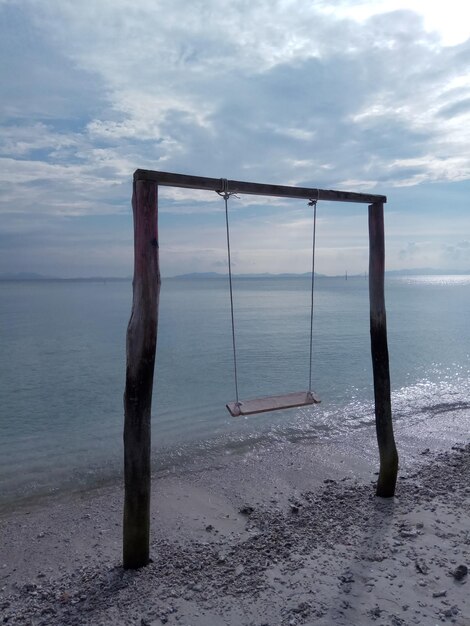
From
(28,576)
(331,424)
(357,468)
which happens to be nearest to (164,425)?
(331,424)

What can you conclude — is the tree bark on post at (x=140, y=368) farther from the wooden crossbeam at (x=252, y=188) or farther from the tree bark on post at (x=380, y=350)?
the tree bark on post at (x=380, y=350)

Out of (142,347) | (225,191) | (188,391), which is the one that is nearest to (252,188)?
(225,191)

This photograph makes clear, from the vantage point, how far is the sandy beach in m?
4.15

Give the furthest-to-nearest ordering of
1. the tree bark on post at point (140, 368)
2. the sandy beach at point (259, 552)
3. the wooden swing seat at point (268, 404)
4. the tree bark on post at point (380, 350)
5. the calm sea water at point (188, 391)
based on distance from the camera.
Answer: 1. the calm sea water at point (188, 391)
2. the tree bark on post at point (380, 350)
3. the wooden swing seat at point (268, 404)
4. the tree bark on post at point (140, 368)
5. the sandy beach at point (259, 552)

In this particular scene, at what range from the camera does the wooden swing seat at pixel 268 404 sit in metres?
5.54

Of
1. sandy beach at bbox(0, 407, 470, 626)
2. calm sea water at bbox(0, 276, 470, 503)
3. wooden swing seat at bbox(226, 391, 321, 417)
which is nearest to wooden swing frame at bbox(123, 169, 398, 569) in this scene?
sandy beach at bbox(0, 407, 470, 626)

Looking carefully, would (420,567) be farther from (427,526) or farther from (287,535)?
(287,535)

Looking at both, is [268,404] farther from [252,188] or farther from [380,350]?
[252,188]

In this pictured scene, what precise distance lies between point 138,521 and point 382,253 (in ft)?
13.9

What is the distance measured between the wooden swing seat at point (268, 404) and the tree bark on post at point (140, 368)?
1185mm

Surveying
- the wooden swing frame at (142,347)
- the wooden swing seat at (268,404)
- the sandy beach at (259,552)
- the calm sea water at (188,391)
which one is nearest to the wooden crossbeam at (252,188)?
the wooden swing frame at (142,347)

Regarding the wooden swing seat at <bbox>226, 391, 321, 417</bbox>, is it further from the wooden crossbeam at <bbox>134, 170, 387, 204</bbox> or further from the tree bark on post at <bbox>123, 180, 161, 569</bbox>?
the wooden crossbeam at <bbox>134, 170, 387, 204</bbox>

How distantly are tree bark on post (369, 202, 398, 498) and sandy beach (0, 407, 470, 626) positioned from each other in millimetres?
401

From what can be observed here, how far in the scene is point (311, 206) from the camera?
19.9ft
